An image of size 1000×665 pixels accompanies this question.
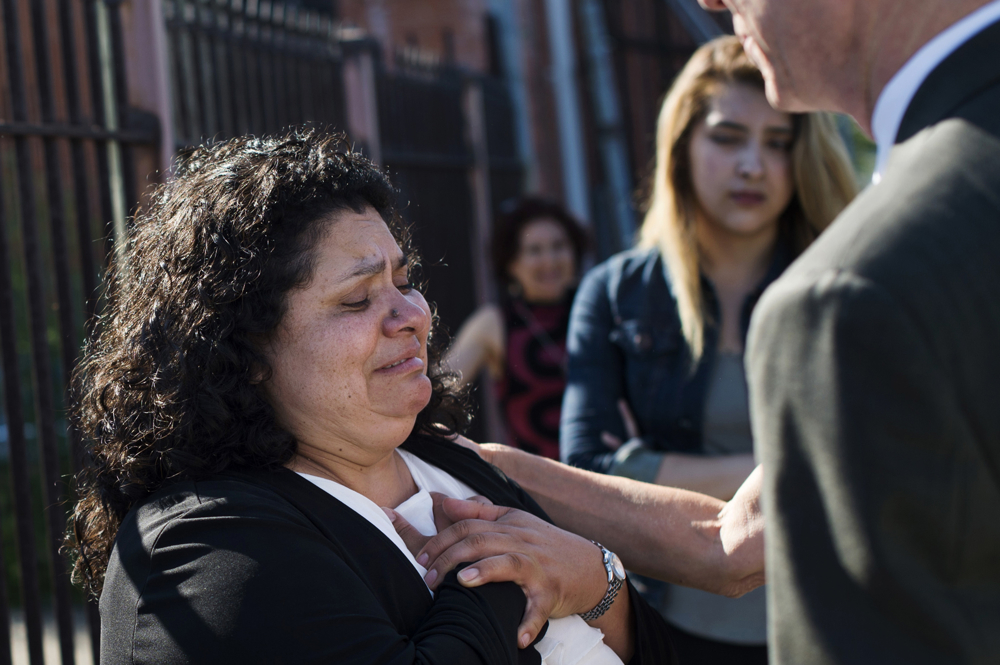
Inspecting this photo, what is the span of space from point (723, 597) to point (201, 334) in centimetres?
147

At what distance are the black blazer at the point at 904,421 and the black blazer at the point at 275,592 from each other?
0.74m

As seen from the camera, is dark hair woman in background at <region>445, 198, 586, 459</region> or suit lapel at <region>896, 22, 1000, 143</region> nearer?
suit lapel at <region>896, 22, 1000, 143</region>

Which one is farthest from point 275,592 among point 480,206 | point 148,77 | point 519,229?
point 480,206

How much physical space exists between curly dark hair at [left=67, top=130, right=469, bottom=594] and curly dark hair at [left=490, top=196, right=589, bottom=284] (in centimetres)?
320

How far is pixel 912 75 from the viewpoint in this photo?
907 mm

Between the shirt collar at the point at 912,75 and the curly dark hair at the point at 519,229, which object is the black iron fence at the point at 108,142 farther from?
the shirt collar at the point at 912,75

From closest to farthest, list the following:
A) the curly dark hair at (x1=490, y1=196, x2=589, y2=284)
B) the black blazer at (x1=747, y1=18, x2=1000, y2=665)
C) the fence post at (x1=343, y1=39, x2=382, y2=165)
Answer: the black blazer at (x1=747, y1=18, x2=1000, y2=665) → the curly dark hair at (x1=490, y1=196, x2=589, y2=284) → the fence post at (x1=343, y1=39, x2=382, y2=165)

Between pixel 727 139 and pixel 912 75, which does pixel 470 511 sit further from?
pixel 727 139

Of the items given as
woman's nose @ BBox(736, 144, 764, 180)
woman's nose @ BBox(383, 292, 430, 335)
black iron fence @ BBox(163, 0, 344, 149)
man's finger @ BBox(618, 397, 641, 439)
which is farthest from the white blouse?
black iron fence @ BBox(163, 0, 344, 149)

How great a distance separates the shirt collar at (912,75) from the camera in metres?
0.86

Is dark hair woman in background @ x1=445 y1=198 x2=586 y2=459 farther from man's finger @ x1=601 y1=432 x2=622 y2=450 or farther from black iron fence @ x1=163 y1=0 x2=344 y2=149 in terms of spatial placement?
man's finger @ x1=601 y1=432 x2=622 y2=450

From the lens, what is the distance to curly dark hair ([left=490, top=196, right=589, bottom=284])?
4973 millimetres

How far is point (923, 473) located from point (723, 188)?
6.30 feet

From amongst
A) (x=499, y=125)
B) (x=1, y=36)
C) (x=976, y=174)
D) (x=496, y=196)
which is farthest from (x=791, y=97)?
(x=499, y=125)
